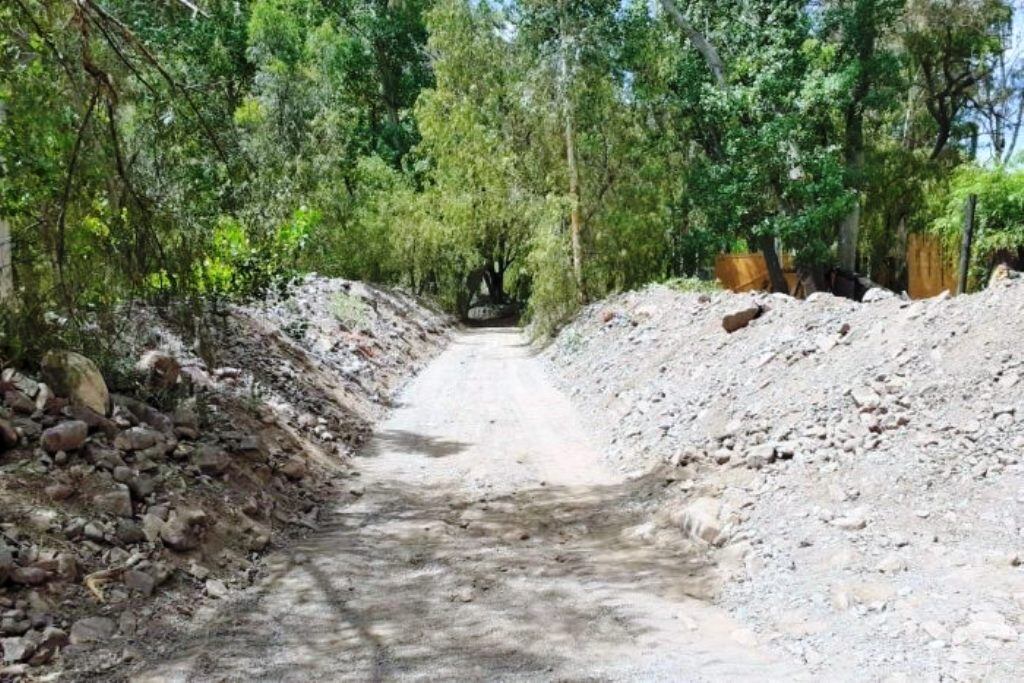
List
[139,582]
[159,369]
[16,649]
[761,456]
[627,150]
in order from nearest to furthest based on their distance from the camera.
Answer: [16,649]
[139,582]
[761,456]
[159,369]
[627,150]

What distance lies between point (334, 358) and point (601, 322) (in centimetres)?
585

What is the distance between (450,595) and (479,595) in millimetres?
173

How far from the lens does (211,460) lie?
20.0 feet

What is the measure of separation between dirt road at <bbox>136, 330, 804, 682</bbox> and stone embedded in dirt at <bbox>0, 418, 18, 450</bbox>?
5.61 feet

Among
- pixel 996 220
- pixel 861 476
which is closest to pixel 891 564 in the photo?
pixel 861 476

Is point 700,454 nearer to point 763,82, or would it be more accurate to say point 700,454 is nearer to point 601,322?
point 601,322

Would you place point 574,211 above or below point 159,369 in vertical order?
above

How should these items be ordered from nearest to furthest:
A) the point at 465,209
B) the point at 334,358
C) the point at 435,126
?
the point at 334,358 < the point at 435,126 < the point at 465,209

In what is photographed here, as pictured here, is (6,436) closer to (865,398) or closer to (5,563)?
(5,563)

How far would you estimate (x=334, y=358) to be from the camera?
13.1m

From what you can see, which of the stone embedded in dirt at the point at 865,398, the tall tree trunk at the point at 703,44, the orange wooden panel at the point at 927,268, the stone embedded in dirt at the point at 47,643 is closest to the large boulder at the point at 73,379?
the stone embedded in dirt at the point at 47,643

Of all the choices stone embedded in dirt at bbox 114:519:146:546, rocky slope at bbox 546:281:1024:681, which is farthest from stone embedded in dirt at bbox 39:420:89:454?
rocky slope at bbox 546:281:1024:681

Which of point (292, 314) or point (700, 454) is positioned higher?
point (292, 314)

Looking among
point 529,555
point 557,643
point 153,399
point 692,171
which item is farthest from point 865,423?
point 692,171
